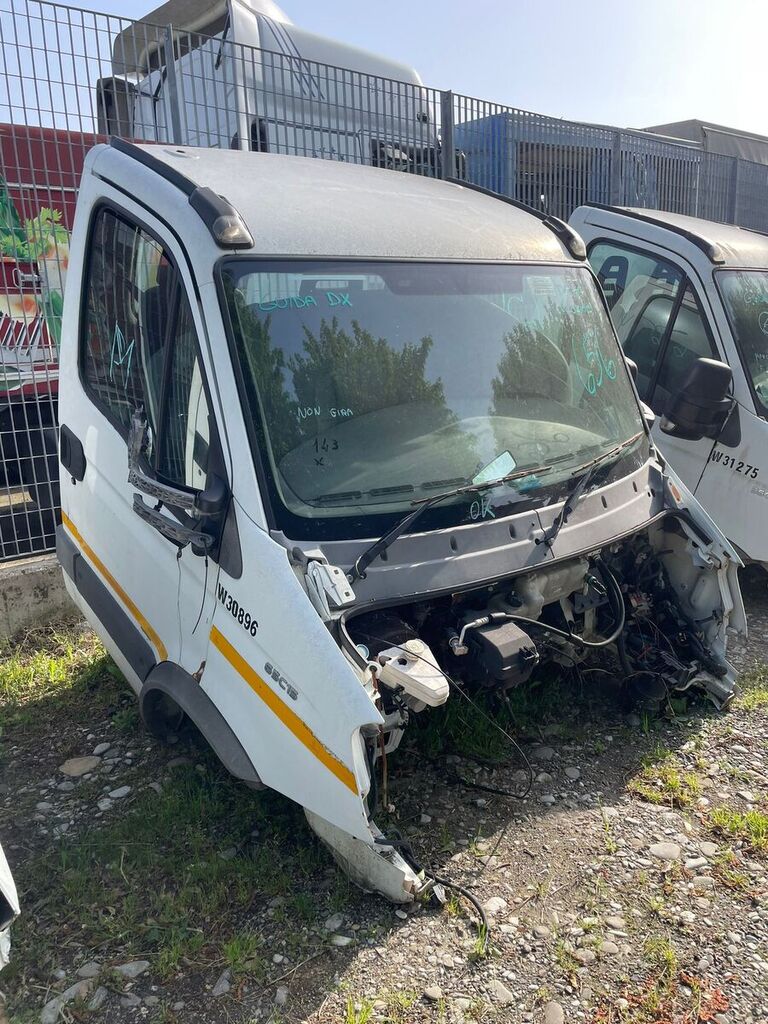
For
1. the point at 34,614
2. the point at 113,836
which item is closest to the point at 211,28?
the point at 34,614

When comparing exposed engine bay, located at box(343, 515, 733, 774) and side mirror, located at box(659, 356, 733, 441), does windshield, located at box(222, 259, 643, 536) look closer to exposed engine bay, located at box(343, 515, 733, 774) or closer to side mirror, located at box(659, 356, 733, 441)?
exposed engine bay, located at box(343, 515, 733, 774)

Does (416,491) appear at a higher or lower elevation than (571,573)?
higher

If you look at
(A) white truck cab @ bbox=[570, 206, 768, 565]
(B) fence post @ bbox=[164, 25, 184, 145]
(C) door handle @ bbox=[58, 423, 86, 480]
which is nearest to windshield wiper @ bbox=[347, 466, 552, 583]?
(C) door handle @ bbox=[58, 423, 86, 480]

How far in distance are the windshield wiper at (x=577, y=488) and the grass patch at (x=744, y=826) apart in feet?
3.91

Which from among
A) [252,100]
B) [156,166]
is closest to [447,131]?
[252,100]

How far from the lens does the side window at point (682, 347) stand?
16.8 feet

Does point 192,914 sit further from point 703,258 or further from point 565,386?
point 703,258

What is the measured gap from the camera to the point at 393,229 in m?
3.28

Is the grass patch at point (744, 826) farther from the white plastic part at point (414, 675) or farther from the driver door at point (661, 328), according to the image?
the driver door at point (661, 328)

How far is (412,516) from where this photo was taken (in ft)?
9.19

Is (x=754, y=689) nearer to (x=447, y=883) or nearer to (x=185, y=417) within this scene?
(x=447, y=883)

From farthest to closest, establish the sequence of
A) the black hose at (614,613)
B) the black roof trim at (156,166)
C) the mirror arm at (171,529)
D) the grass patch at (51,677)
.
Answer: the grass patch at (51,677)
the black hose at (614,613)
the black roof trim at (156,166)
the mirror arm at (171,529)

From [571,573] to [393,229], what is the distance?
145 centimetres

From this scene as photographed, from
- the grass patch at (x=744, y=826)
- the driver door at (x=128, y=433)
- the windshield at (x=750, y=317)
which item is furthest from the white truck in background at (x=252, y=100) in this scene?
the grass patch at (x=744, y=826)
